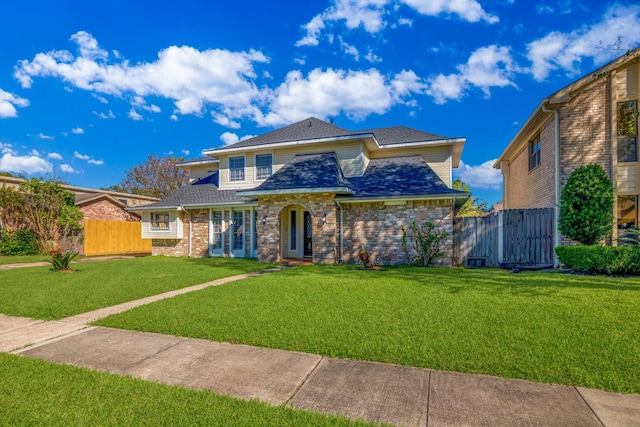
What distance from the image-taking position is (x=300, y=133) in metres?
15.8

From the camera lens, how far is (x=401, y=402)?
2.67 m

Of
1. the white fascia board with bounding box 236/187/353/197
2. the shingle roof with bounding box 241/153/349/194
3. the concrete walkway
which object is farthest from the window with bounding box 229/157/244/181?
the concrete walkway

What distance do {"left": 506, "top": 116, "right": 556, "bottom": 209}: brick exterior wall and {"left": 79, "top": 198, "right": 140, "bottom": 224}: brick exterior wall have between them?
24.6 m

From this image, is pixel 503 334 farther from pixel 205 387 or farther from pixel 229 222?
pixel 229 222

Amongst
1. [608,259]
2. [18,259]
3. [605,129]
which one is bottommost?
[18,259]

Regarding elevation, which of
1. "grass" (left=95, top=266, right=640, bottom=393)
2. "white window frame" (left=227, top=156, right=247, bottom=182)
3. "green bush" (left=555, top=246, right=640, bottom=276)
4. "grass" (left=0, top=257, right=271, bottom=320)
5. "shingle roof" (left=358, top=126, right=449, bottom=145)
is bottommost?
"grass" (left=0, top=257, right=271, bottom=320)

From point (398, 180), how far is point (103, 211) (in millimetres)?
19542

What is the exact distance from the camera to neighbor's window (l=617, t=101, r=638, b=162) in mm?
10383

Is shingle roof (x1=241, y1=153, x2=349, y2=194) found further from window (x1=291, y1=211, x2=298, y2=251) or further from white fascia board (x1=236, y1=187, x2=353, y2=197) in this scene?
window (x1=291, y1=211, x2=298, y2=251)

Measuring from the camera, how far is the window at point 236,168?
54.3 ft

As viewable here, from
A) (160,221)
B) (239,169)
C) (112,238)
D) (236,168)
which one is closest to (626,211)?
(239,169)

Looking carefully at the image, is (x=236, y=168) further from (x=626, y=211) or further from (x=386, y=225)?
(x=626, y=211)

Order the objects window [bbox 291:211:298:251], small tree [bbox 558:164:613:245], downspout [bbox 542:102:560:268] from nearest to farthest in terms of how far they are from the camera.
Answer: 1. small tree [bbox 558:164:613:245]
2. downspout [bbox 542:102:560:268]
3. window [bbox 291:211:298:251]

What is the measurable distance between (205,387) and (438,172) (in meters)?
14.5
